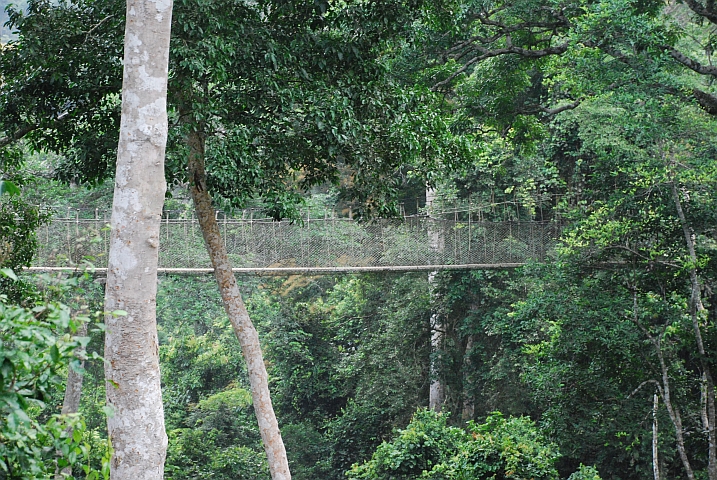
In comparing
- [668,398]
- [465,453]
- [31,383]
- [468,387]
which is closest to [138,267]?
[31,383]

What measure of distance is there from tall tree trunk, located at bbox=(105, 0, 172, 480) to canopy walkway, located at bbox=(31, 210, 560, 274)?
457 cm

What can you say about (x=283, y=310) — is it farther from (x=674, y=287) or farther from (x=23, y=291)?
(x=23, y=291)

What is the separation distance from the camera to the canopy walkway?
7.26m

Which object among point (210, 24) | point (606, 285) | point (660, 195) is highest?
point (210, 24)

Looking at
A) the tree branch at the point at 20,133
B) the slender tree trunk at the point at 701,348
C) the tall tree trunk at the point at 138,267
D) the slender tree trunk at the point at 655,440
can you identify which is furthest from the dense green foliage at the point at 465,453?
the tree branch at the point at 20,133

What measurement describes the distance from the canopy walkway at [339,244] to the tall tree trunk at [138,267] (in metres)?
4.57

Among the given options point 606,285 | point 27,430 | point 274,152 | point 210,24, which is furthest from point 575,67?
point 27,430

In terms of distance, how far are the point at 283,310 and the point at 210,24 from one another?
7.23 m

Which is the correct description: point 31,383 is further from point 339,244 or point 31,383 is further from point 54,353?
point 339,244

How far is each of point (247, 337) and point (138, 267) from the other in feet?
7.30

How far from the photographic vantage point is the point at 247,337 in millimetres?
4352

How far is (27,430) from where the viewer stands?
1233mm

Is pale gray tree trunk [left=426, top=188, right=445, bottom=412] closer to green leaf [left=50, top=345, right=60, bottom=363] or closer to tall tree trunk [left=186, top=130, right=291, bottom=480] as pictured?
tall tree trunk [left=186, top=130, right=291, bottom=480]

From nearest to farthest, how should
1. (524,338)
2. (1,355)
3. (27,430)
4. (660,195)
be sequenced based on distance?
(1,355)
(27,430)
(660,195)
(524,338)
